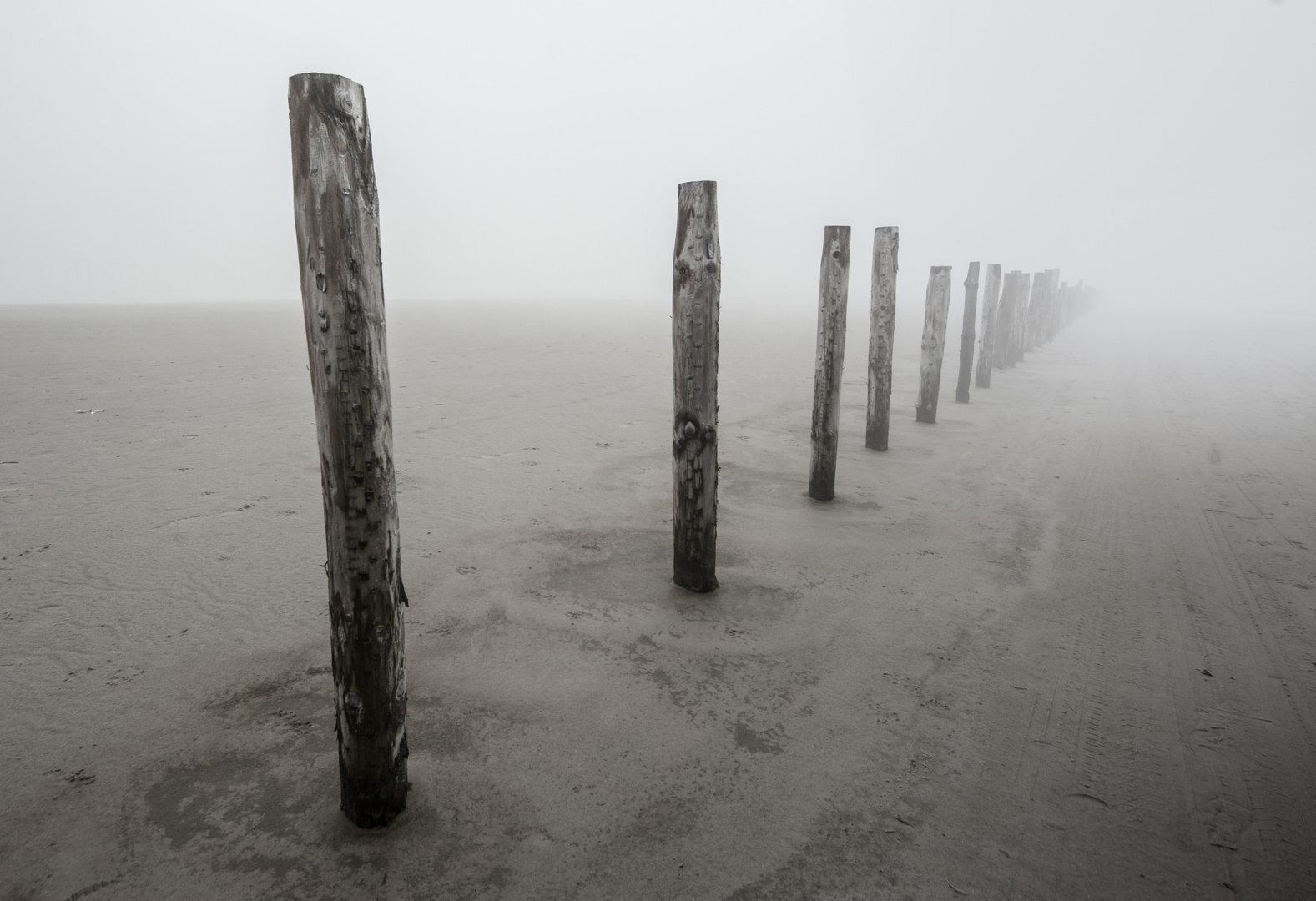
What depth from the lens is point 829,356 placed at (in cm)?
597

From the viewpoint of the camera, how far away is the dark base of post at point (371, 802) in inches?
95.7

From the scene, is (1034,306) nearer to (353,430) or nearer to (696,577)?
(696,577)

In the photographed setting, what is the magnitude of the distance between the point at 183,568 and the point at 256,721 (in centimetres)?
183

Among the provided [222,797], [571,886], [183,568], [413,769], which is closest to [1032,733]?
[571,886]

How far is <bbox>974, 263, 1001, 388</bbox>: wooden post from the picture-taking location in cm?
1336

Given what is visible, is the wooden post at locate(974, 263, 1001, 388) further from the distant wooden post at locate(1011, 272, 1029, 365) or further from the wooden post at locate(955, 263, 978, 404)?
the distant wooden post at locate(1011, 272, 1029, 365)

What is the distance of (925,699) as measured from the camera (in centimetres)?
338

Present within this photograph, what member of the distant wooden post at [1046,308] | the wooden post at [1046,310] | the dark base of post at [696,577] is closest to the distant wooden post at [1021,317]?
the wooden post at [1046,310]

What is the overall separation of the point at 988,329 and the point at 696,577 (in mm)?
11640

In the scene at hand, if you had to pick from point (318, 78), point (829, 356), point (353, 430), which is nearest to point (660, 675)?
point (353, 430)

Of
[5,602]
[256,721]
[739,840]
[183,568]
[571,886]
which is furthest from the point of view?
[183,568]

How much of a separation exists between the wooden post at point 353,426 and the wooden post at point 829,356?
426 cm

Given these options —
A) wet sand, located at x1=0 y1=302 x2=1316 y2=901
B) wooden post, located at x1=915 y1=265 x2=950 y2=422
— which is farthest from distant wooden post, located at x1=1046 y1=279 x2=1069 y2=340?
wet sand, located at x1=0 y1=302 x2=1316 y2=901

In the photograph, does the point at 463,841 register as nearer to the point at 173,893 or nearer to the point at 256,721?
the point at 173,893
